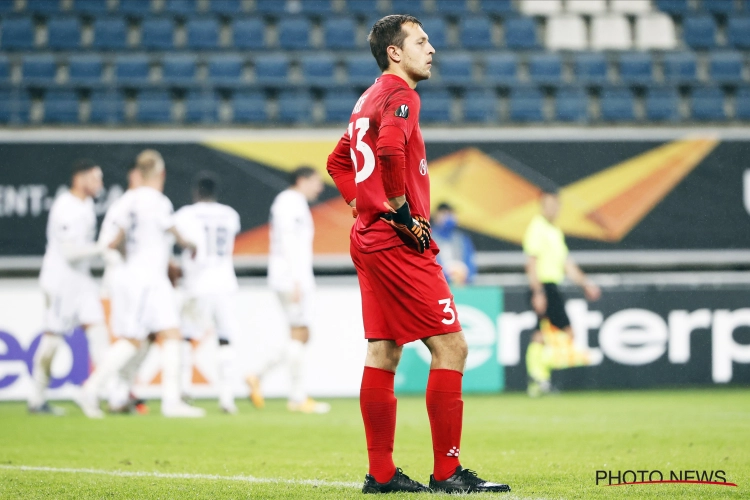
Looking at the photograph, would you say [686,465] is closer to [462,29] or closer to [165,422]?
[165,422]

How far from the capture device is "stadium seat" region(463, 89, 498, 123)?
14442 millimetres

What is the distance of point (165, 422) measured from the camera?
8.45 meters

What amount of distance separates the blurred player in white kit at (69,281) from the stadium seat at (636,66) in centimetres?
867

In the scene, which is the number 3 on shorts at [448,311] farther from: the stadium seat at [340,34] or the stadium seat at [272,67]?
the stadium seat at [340,34]

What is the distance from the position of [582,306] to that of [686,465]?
6.36 m

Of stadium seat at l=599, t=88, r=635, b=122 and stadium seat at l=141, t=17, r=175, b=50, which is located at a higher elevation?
stadium seat at l=141, t=17, r=175, b=50

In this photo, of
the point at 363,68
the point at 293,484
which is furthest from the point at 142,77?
the point at 293,484

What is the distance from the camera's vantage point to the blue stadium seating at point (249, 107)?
Answer: 1451cm

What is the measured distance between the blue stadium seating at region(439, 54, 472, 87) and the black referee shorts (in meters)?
4.73

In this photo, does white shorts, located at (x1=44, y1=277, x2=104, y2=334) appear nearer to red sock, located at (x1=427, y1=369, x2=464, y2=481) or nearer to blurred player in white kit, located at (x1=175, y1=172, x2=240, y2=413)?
blurred player in white kit, located at (x1=175, y1=172, x2=240, y2=413)

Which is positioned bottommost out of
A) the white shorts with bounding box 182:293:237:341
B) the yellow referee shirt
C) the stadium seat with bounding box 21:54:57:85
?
the white shorts with bounding box 182:293:237:341

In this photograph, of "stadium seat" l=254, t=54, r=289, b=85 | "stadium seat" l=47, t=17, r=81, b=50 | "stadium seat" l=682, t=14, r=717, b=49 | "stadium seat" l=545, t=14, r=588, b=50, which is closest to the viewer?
"stadium seat" l=254, t=54, r=289, b=85

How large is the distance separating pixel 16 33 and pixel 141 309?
8473 mm

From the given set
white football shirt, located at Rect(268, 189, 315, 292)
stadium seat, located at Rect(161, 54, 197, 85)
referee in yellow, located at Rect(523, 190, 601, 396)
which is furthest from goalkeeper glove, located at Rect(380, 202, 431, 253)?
stadium seat, located at Rect(161, 54, 197, 85)
